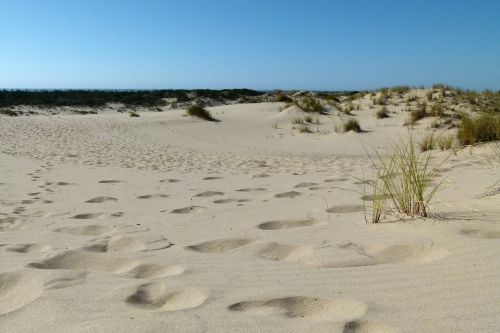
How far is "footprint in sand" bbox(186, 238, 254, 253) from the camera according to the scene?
8.96ft

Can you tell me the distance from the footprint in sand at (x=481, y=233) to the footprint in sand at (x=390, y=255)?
254 mm

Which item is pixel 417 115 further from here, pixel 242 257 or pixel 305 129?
pixel 242 257

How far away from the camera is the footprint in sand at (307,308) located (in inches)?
68.6

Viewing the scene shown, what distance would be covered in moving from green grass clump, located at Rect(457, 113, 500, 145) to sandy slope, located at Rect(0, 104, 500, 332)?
178 cm

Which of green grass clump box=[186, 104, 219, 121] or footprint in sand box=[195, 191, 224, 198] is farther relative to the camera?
green grass clump box=[186, 104, 219, 121]

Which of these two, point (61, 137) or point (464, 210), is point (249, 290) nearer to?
point (464, 210)

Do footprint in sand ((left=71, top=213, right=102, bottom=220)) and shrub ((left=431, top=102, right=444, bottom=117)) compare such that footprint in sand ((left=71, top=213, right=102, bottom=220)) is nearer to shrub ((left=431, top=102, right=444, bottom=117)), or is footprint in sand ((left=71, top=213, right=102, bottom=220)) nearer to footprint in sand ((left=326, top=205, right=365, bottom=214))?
footprint in sand ((left=326, top=205, right=365, bottom=214))

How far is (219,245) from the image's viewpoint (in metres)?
2.80

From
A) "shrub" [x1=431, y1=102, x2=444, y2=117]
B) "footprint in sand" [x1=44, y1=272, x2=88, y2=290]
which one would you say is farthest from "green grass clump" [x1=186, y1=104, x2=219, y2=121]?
"footprint in sand" [x1=44, y1=272, x2=88, y2=290]

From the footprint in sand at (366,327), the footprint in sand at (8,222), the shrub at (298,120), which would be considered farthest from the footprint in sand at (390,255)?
the shrub at (298,120)

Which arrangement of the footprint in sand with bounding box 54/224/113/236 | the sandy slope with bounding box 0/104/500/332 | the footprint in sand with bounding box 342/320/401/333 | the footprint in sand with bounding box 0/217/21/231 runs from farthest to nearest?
the footprint in sand with bounding box 0/217/21/231 → the footprint in sand with bounding box 54/224/113/236 → the sandy slope with bounding box 0/104/500/332 → the footprint in sand with bounding box 342/320/401/333

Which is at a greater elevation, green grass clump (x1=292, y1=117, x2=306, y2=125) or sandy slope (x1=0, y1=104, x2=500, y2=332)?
sandy slope (x1=0, y1=104, x2=500, y2=332)

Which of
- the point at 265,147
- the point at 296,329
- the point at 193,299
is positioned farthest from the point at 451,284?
the point at 265,147

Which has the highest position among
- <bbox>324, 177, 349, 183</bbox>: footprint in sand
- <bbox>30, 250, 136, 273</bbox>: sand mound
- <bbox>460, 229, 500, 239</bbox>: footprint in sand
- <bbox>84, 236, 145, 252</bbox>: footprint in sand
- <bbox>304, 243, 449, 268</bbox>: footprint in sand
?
<bbox>460, 229, 500, 239</bbox>: footprint in sand
